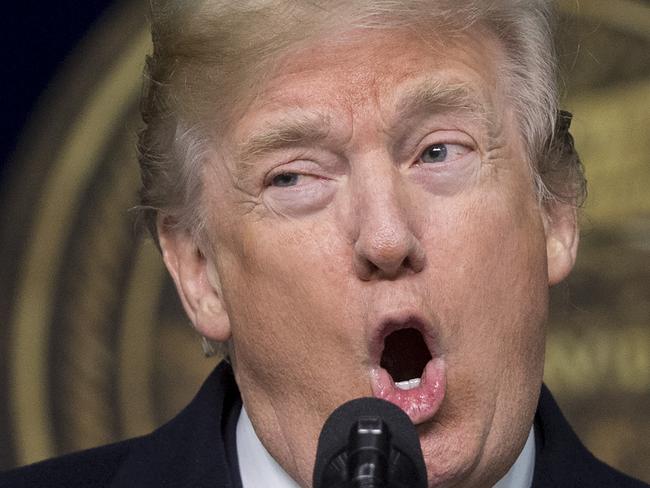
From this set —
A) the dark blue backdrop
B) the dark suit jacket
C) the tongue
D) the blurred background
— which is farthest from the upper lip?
the dark blue backdrop

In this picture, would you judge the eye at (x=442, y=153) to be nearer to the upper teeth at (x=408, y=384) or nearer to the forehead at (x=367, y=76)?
the forehead at (x=367, y=76)

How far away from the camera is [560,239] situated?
2.31 m

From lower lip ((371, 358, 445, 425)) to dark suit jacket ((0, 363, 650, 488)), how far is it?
33 centimetres

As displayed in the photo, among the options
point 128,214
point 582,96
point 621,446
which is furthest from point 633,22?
point 128,214

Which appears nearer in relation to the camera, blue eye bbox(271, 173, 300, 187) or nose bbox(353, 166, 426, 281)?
nose bbox(353, 166, 426, 281)

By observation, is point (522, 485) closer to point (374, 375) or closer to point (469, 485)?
point (469, 485)

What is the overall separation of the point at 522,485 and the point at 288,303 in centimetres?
45

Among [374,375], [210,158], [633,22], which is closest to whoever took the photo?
[374,375]

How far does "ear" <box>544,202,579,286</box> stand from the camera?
89.9 inches

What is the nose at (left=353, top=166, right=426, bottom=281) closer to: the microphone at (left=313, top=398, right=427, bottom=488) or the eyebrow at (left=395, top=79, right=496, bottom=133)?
the eyebrow at (left=395, top=79, right=496, bottom=133)

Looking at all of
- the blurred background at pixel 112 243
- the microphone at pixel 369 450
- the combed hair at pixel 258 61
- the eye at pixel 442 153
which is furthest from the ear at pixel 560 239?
the blurred background at pixel 112 243

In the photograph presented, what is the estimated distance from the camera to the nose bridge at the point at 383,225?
2.03 metres

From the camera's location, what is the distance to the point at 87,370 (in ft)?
10.4

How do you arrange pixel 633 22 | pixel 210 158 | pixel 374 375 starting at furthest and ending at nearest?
1. pixel 633 22
2. pixel 210 158
3. pixel 374 375
